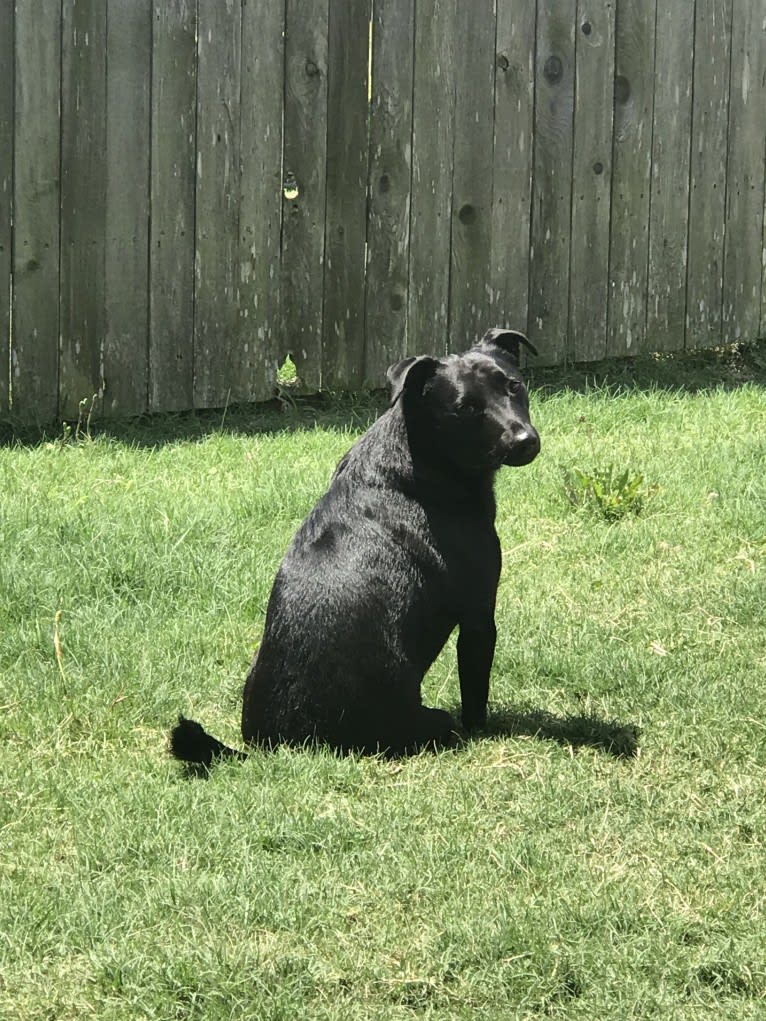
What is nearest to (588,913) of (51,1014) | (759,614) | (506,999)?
(506,999)

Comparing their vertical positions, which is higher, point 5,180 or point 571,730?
point 5,180

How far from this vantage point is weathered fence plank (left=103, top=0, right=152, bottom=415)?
22.9 feet

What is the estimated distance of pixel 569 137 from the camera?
8.23m

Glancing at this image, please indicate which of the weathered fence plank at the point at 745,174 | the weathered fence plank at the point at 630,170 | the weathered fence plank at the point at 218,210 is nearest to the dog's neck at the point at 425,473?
the weathered fence plank at the point at 218,210

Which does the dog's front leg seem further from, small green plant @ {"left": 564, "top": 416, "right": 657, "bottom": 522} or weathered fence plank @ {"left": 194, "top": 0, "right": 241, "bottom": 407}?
weathered fence plank @ {"left": 194, "top": 0, "right": 241, "bottom": 407}

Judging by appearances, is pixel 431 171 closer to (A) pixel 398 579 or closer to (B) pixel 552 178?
(B) pixel 552 178

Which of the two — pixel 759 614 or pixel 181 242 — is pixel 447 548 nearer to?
pixel 759 614

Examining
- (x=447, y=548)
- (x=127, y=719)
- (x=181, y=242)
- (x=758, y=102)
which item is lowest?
(x=127, y=719)

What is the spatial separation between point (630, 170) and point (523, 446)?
483cm

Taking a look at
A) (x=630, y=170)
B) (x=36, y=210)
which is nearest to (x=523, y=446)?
(x=36, y=210)

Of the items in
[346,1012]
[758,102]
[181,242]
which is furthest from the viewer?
[758,102]

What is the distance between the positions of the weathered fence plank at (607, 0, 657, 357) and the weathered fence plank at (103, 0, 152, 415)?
2.74m

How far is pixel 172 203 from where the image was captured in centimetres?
718

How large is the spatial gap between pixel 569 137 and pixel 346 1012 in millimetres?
6170
